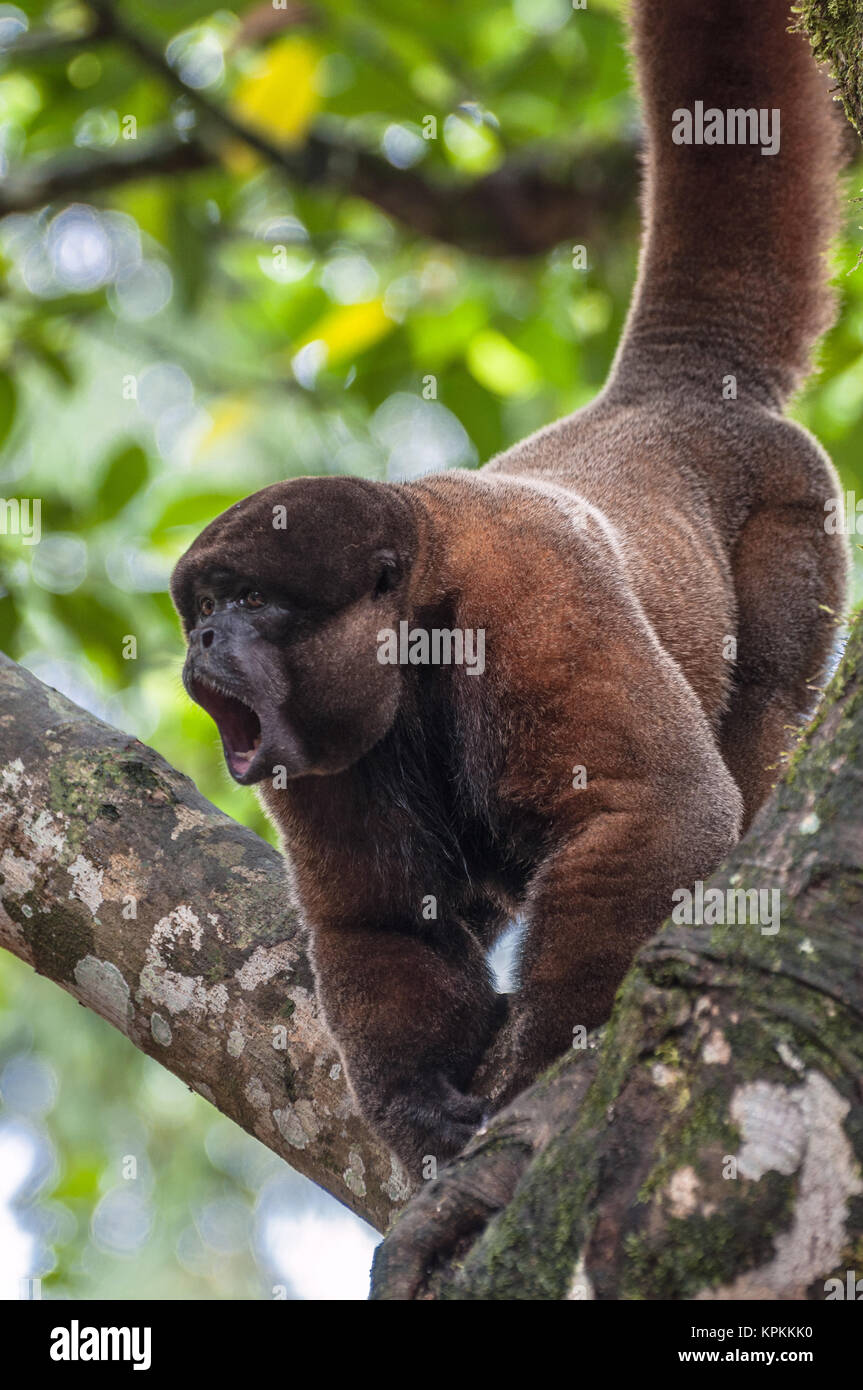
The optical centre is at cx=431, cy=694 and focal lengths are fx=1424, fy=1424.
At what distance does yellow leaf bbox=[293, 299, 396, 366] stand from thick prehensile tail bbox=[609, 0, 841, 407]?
149cm

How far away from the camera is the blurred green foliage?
18.0ft

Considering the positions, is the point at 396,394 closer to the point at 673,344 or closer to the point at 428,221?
the point at 428,221

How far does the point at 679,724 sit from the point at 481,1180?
4.51ft

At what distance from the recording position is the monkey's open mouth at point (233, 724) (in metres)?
3.46

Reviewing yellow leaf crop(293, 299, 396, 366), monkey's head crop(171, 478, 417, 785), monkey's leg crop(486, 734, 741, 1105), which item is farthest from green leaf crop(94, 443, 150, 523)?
monkey's leg crop(486, 734, 741, 1105)

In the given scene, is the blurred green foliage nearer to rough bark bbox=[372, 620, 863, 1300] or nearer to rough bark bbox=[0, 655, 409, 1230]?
rough bark bbox=[0, 655, 409, 1230]

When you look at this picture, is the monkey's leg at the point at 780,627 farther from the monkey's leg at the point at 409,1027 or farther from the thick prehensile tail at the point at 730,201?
the monkey's leg at the point at 409,1027

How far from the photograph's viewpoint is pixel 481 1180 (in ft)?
7.48

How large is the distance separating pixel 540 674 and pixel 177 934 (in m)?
1.15

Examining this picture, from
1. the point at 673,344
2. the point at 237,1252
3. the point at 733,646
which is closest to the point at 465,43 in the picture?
the point at 673,344

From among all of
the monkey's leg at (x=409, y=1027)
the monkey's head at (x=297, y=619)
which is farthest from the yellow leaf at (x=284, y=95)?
the monkey's leg at (x=409, y=1027)

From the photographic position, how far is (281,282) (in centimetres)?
845

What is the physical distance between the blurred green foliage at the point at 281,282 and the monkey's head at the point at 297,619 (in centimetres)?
97

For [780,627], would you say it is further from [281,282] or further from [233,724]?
[281,282]
